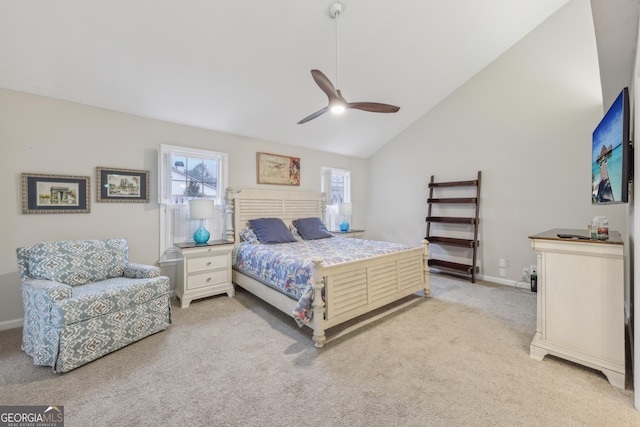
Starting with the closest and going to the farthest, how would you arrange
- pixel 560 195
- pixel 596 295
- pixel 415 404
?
pixel 415 404, pixel 596 295, pixel 560 195

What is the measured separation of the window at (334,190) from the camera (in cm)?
530

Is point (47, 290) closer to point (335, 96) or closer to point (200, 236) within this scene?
point (200, 236)

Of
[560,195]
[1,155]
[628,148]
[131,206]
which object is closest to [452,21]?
[628,148]

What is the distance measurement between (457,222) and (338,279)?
2.89 metres

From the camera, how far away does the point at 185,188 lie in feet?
11.9

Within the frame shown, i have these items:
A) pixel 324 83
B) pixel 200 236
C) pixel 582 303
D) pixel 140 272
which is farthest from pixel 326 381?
pixel 200 236

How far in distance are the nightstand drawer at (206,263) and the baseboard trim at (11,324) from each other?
158 cm

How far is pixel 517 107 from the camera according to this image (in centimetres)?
384

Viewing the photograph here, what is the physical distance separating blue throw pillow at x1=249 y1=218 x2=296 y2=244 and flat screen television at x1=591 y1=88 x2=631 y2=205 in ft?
10.7

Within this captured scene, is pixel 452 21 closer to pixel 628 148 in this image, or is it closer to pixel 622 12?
pixel 622 12

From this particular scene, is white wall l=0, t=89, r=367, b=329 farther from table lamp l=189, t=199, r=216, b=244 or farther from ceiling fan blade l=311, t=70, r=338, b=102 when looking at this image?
ceiling fan blade l=311, t=70, r=338, b=102

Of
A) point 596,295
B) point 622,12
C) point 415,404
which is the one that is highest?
point 622,12

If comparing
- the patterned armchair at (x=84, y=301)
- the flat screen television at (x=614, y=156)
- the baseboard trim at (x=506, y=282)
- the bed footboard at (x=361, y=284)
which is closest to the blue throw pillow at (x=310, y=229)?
the bed footboard at (x=361, y=284)

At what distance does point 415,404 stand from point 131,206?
3.54 metres
